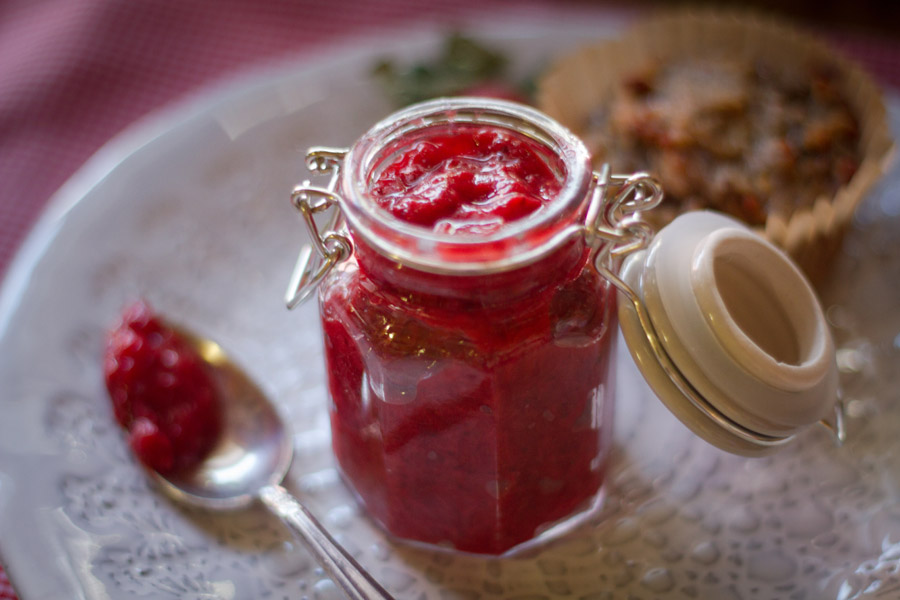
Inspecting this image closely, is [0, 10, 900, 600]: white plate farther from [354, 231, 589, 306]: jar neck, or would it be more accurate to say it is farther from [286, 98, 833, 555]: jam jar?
[354, 231, 589, 306]: jar neck

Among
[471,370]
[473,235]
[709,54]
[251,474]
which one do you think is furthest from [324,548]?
[709,54]

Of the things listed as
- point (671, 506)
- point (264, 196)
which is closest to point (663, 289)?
point (671, 506)

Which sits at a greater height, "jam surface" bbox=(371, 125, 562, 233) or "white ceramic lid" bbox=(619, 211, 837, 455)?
"jam surface" bbox=(371, 125, 562, 233)

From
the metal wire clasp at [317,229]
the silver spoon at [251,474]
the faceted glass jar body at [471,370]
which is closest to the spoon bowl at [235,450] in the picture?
the silver spoon at [251,474]

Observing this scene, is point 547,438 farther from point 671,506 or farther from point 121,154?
point 121,154

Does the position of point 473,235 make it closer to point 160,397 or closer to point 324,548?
point 324,548

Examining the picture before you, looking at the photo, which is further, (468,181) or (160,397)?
(160,397)

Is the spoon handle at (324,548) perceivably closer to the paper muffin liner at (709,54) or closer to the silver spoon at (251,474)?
the silver spoon at (251,474)

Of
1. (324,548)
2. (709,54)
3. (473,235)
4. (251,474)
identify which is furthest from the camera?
(709,54)

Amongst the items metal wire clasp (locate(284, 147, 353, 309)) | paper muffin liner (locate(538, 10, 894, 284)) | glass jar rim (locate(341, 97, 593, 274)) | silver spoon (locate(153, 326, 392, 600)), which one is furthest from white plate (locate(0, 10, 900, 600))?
glass jar rim (locate(341, 97, 593, 274))
